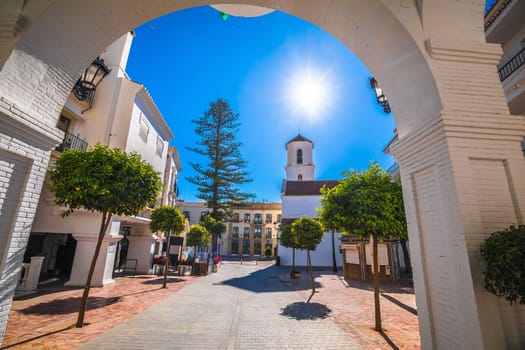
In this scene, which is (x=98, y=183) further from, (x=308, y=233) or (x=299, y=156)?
(x=299, y=156)

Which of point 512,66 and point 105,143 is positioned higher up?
point 512,66

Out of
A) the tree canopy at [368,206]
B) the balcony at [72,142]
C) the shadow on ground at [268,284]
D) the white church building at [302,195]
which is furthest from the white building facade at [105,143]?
the white church building at [302,195]

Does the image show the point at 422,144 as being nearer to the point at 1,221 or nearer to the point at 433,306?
the point at 433,306

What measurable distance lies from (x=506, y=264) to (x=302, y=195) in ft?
98.7

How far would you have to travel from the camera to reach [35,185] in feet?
12.7

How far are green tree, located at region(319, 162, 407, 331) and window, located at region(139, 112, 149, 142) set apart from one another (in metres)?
11.4

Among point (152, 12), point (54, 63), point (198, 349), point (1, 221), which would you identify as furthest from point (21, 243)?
point (152, 12)

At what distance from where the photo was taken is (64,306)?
22.8 feet

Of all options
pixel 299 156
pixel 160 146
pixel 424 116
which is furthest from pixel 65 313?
pixel 299 156

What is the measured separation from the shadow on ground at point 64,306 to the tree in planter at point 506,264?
8880 millimetres

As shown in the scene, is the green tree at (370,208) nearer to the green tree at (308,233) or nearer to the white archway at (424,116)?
the white archway at (424,116)

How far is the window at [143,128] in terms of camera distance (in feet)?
43.9

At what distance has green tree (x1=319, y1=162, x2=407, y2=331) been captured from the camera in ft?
19.6

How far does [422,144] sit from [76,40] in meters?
5.74
